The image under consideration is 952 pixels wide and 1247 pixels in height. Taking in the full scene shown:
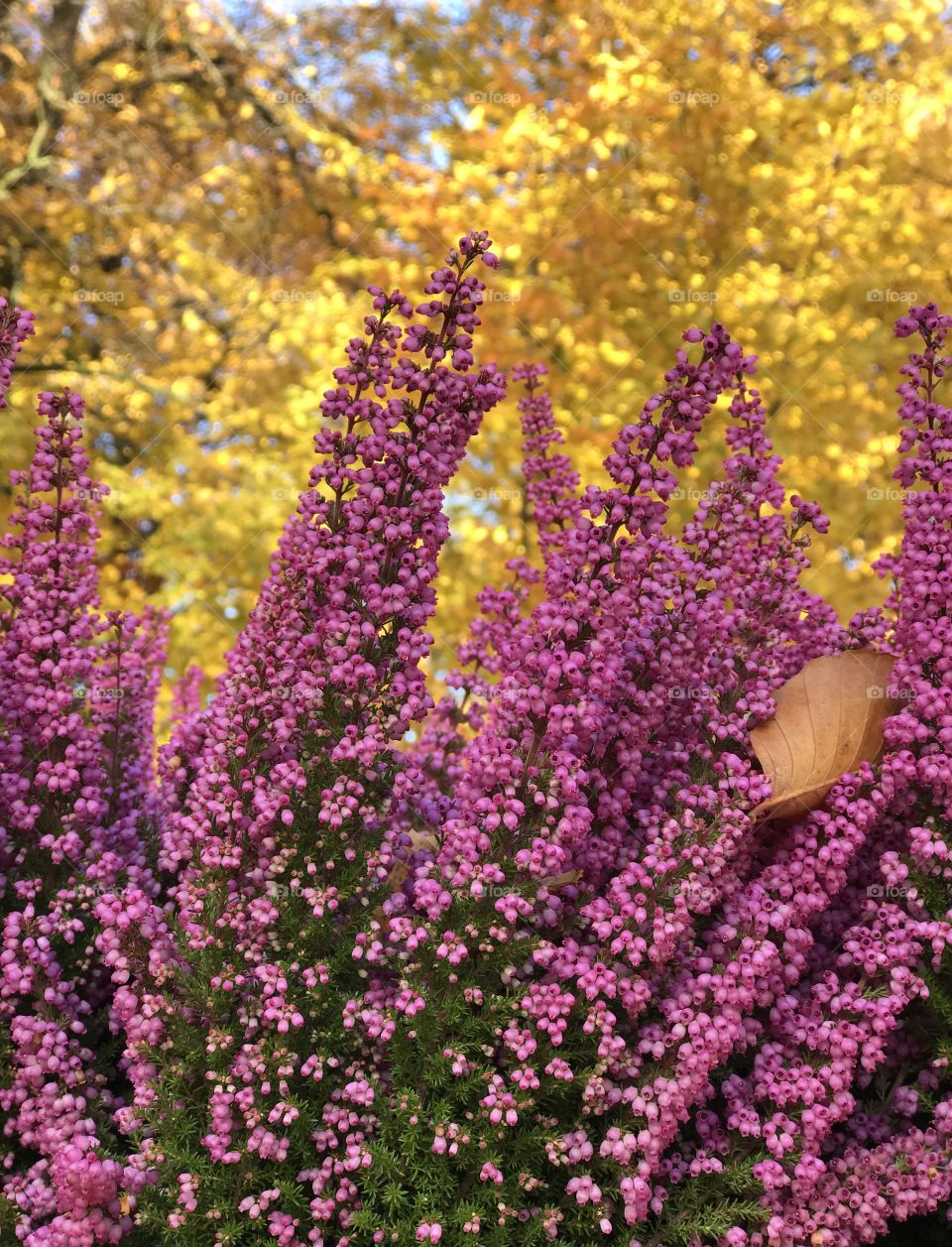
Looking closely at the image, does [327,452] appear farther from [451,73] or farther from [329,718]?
[451,73]

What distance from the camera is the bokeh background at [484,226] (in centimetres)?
859

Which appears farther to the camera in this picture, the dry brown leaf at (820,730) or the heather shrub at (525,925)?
the dry brown leaf at (820,730)

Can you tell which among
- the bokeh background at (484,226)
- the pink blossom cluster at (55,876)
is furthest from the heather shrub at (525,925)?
the bokeh background at (484,226)

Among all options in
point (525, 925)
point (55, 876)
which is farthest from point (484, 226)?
point (525, 925)

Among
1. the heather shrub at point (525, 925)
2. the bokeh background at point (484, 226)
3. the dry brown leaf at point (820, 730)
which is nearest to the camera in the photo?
the heather shrub at point (525, 925)

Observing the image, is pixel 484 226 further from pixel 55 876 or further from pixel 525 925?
pixel 525 925

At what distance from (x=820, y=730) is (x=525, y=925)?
1.97 ft

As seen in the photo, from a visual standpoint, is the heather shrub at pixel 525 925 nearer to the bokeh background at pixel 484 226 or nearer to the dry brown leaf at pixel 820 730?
the dry brown leaf at pixel 820 730

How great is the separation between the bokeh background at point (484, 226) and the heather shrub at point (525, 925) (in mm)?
4262

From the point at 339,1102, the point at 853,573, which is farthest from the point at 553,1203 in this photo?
the point at 853,573

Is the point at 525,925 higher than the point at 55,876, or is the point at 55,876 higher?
the point at 55,876

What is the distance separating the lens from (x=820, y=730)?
1.93m

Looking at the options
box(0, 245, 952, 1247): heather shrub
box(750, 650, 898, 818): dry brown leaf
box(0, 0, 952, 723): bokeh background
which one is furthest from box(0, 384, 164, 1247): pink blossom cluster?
box(0, 0, 952, 723): bokeh background

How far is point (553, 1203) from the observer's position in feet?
5.90
